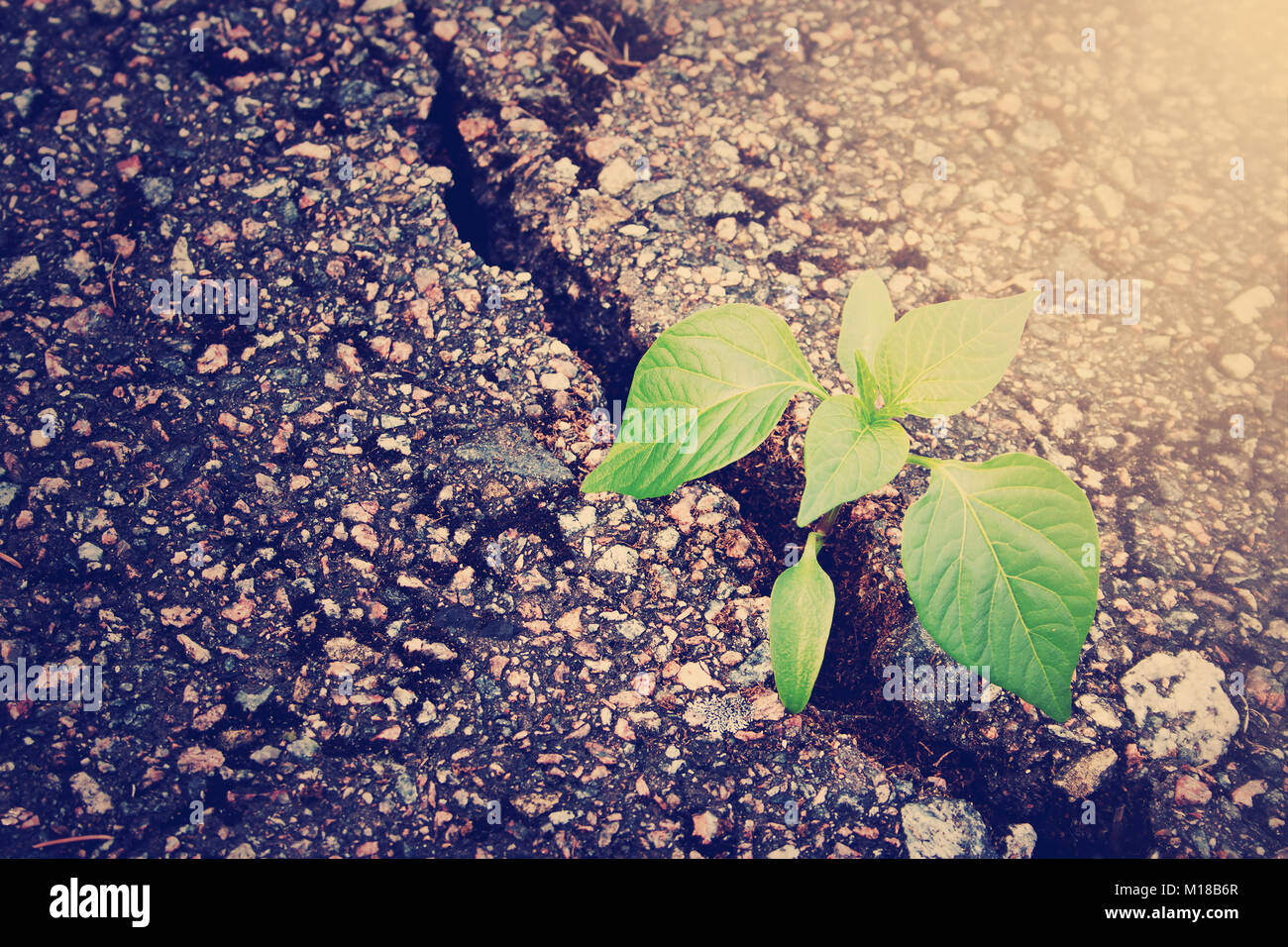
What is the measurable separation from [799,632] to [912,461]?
15.5 inches

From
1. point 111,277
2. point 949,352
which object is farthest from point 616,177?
point 111,277

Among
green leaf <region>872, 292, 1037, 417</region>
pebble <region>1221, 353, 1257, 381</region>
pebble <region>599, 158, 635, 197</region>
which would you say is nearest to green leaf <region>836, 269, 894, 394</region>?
green leaf <region>872, 292, 1037, 417</region>

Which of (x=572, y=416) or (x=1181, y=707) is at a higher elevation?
(x=572, y=416)

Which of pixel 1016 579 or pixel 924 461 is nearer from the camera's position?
pixel 1016 579

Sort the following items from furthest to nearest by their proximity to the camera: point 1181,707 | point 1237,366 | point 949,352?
1. point 1237,366
2. point 1181,707
3. point 949,352

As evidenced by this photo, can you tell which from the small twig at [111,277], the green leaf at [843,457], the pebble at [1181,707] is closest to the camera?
the green leaf at [843,457]

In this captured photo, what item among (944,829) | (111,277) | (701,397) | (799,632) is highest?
(111,277)

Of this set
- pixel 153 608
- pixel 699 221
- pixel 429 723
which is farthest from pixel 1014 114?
pixel 153 608

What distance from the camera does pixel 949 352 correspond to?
4.83 ft

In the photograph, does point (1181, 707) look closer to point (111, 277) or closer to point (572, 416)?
point (572, 416)

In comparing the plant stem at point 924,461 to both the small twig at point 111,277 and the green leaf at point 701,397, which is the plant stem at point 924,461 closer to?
the green leaf at point 701,397

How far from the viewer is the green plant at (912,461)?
4.49 feet

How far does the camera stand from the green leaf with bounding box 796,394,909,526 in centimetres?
129

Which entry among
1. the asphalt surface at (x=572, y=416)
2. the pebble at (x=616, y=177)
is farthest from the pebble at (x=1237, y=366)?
the pebble at (x=616, y=177)
